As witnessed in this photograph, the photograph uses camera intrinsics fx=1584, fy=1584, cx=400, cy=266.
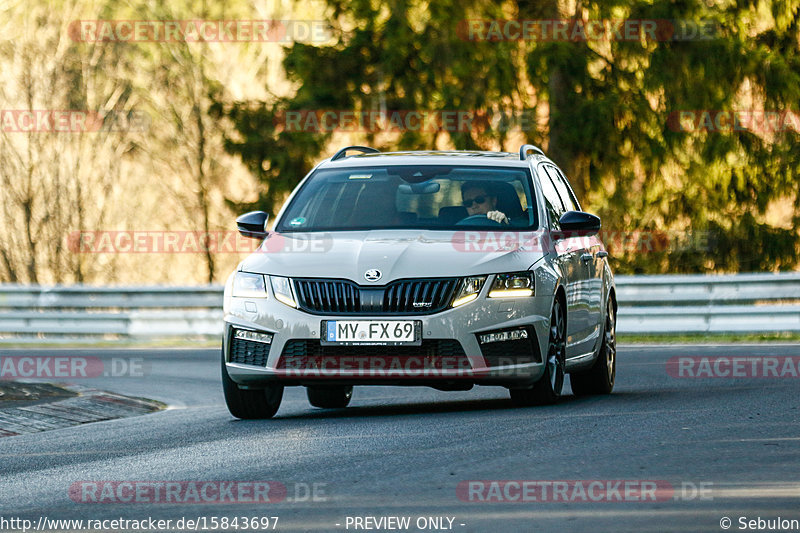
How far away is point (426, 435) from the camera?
9.05 meters

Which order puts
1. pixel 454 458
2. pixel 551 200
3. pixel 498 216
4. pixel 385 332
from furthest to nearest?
pixel 551 200, pixel 498 216, pixel 385 332, pixel 454 458

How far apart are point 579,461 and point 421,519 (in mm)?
1682

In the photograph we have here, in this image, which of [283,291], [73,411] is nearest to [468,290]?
[283,291]

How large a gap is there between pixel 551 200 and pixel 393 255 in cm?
205

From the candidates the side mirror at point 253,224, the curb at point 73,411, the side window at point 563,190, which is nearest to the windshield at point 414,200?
the side mirror at point 253,224

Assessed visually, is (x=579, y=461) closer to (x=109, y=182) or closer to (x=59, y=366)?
(x=59, y=366)

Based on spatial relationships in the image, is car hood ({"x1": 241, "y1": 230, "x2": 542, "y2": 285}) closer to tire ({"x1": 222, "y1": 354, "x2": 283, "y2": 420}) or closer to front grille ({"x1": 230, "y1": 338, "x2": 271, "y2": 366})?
front grille ({"x1": 230, "y1": 338, "x2": 271, "y2": 366})

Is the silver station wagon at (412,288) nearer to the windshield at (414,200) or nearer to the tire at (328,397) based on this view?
the windshield at (414,200)

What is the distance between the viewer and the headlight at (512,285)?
10.0 metres

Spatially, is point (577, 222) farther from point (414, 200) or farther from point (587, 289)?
point (414, 200)

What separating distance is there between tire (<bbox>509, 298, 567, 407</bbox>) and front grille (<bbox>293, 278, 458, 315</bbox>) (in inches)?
35.1

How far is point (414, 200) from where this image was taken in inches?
435

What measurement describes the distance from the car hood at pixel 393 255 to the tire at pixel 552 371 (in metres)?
0.52

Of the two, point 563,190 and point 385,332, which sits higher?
point 563,190
